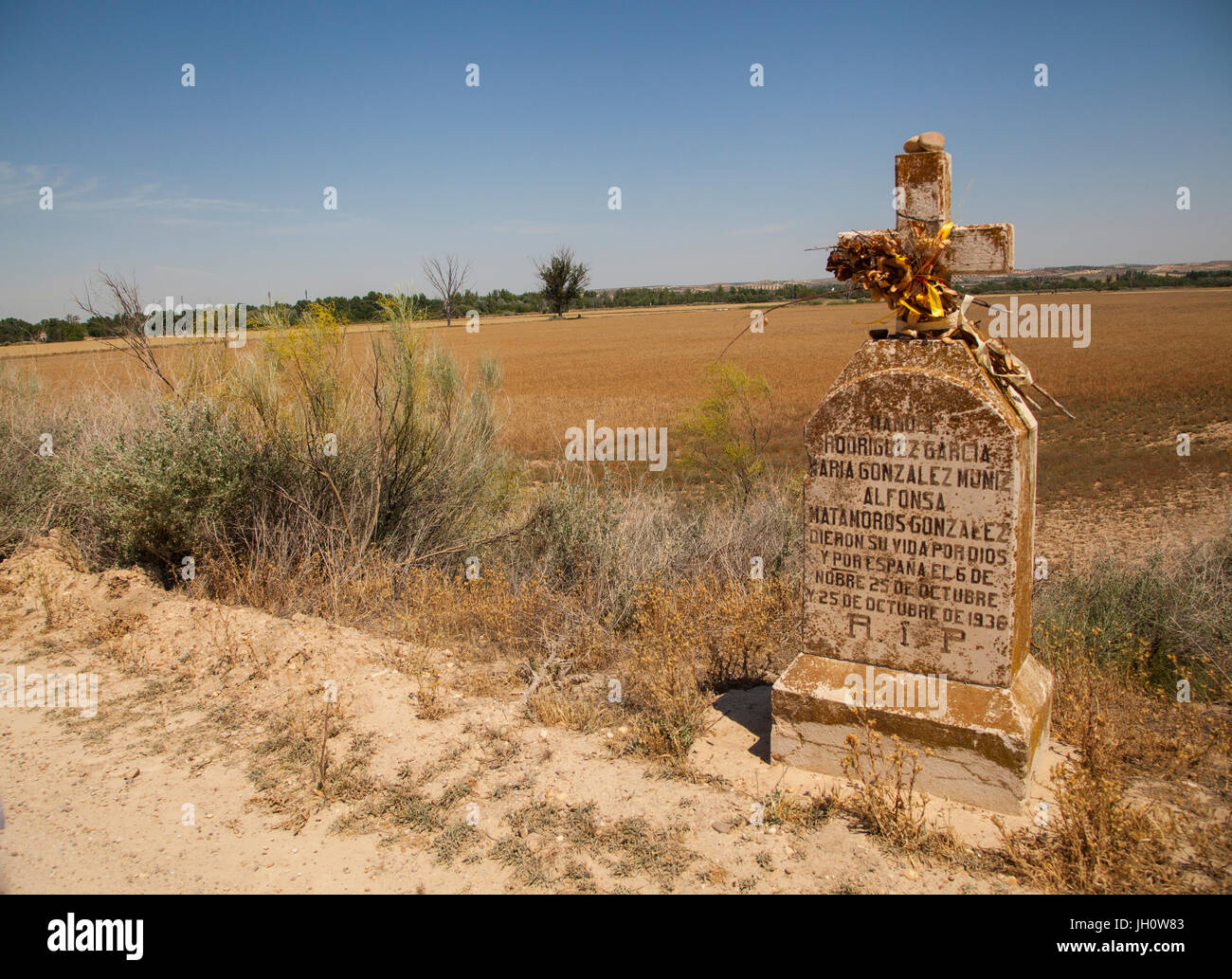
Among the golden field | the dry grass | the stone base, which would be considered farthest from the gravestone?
the golden field

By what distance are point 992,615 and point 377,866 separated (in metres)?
2.76

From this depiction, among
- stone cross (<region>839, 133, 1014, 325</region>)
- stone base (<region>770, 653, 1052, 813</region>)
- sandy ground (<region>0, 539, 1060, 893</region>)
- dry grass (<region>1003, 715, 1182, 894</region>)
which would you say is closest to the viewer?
Result: dry grass (<region>1003, 715, 1182, 894</region>)

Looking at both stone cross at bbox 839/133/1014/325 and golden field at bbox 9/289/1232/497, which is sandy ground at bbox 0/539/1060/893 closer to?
golden field at bbox 9/289/1232/497

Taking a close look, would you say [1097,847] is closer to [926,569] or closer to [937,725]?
[937,725]

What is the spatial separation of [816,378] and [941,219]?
81.5ft

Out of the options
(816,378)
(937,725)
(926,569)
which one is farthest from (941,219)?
(816,378)

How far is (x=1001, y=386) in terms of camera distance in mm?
3574

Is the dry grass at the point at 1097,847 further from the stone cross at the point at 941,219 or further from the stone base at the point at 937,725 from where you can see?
the stone cross at the point at 941,219

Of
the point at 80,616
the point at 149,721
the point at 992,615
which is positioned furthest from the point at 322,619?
the point at 992,615

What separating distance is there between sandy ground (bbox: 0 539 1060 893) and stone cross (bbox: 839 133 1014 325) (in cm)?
240

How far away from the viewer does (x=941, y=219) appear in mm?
3586

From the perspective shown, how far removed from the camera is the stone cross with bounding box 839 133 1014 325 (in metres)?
3.53

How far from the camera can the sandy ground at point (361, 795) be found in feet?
10.1
